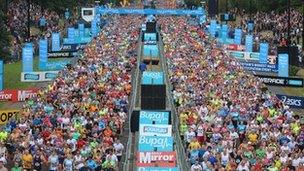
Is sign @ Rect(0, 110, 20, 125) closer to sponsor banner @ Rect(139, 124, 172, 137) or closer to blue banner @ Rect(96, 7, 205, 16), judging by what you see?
sponsor banner @ Rect(139, 124, 172, 137)

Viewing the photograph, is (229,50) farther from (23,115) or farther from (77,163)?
(77,163)

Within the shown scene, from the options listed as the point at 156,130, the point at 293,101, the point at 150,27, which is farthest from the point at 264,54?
the point at 150,27

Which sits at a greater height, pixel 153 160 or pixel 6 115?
pixel 153 160

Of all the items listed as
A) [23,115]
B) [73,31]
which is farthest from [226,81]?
[73,31]

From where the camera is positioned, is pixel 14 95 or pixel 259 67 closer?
pixel 14 95

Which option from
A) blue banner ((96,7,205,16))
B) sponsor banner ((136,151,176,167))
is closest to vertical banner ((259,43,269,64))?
sponsor banner ((136,151,176,167))

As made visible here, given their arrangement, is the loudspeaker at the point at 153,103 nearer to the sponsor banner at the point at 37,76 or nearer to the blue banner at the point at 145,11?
the sponsor banner at the point at 37,76

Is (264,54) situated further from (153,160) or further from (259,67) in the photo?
(153,160)
